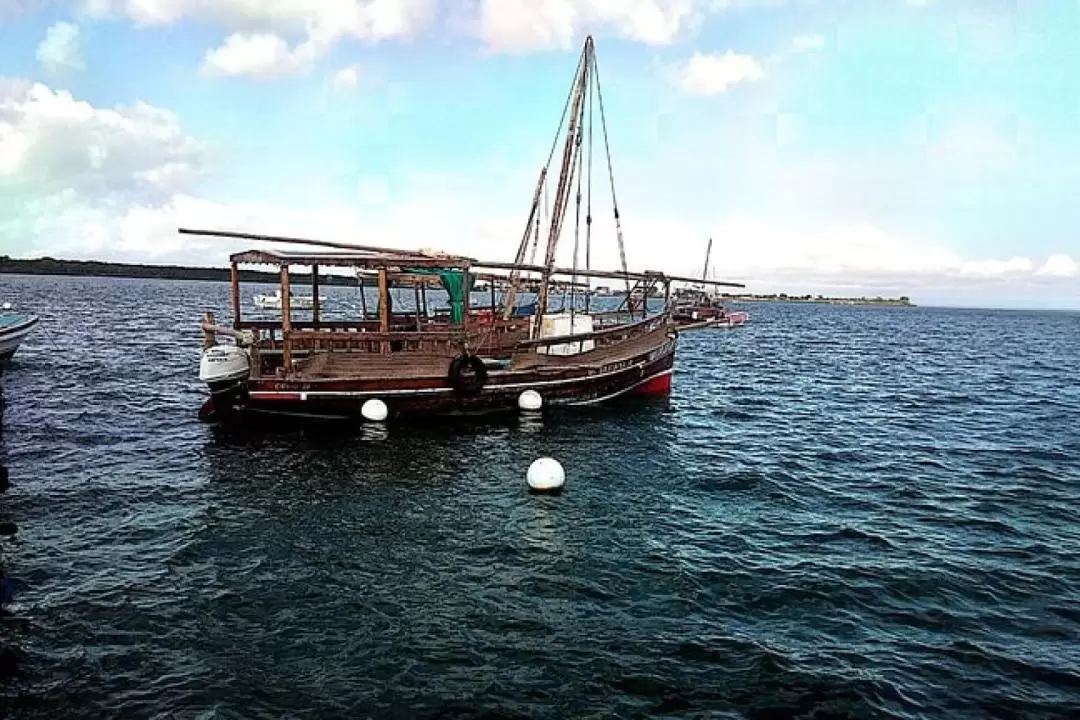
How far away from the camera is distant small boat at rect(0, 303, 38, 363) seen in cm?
3052

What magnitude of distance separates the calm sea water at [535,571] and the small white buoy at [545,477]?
0.40 metres

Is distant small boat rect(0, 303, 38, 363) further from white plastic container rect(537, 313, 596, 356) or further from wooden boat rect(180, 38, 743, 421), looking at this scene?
white plastic container rect(537, 313, 596, 356)

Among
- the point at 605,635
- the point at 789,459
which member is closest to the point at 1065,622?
the point at 605,635

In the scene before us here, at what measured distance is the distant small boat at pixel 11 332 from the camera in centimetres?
3052

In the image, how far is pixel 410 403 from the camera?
72.5 ft

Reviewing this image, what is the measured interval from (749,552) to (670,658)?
4052mm

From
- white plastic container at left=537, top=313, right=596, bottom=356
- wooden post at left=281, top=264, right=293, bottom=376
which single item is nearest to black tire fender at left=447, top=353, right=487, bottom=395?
white plastic container at left=537, top=313, right=596, bottom=356

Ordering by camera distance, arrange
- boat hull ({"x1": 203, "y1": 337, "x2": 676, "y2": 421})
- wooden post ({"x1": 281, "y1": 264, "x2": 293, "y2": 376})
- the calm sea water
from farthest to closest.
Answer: boat hull ({"x1": 203, "y1": 337, "x2": 676, "y2": 421}), wooden post ({"x1": 281, "y1": 264, "x2": 293, "y2": 376}), the calm sea water

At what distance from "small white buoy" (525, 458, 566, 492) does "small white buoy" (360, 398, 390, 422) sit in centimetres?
740

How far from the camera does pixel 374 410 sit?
21359 millimetres

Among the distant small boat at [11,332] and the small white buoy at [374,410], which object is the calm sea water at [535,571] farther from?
the distant small boat at [11,332]

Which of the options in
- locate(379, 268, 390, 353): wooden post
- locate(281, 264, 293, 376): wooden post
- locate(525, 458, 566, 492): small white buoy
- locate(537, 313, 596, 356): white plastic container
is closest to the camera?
locate(525, 458, 566, 492): small white buoy

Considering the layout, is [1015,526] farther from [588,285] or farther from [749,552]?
[588,285]

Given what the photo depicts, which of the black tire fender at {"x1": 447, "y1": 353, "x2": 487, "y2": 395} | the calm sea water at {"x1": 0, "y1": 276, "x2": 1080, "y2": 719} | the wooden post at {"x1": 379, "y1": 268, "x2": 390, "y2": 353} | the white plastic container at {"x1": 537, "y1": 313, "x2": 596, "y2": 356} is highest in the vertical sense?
the wooden post at {"x1": 379, "y1": 268, "x2": 390, "y2": 353}
